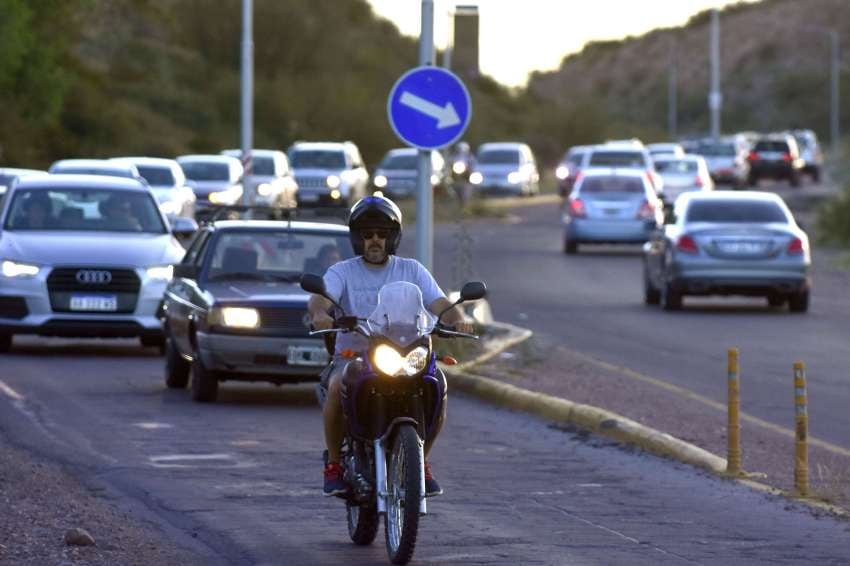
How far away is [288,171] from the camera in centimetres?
5238

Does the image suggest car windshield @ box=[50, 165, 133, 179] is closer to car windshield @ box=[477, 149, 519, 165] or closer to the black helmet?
the black helmet

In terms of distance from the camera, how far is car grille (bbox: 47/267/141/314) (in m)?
20.5

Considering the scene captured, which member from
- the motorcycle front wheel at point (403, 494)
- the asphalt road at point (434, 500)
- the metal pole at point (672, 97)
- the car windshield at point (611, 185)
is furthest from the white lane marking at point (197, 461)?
the metal pole at point (672, 97)

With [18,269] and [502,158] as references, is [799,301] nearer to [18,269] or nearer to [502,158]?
[18,269]

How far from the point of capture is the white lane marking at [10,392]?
17.0 m

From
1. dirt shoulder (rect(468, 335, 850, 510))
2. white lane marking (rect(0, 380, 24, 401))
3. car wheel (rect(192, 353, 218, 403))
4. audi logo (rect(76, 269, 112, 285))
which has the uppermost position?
audi logo (rect(76, 269, 112, 285))

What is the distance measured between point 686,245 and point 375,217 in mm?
18891

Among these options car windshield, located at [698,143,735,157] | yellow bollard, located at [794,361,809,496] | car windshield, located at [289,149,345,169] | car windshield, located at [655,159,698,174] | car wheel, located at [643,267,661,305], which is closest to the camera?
yellow bollard, located at [794,361,809,496]

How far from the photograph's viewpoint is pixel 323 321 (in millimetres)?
10156

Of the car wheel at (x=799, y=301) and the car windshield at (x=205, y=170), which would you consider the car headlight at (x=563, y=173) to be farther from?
the car wheel at (x=799, y=301)

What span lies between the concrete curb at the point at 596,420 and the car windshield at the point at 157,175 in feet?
64.2

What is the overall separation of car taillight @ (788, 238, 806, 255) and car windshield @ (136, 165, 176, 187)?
13.8 metres

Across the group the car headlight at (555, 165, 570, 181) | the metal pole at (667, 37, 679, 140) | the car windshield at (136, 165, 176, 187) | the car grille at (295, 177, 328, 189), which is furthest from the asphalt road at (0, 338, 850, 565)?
the metal pole at (667, 37, 679, 140)

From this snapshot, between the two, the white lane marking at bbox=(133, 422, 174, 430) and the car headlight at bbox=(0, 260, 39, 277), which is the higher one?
the car headlight at bbox=(0, 260, 39, 277)
